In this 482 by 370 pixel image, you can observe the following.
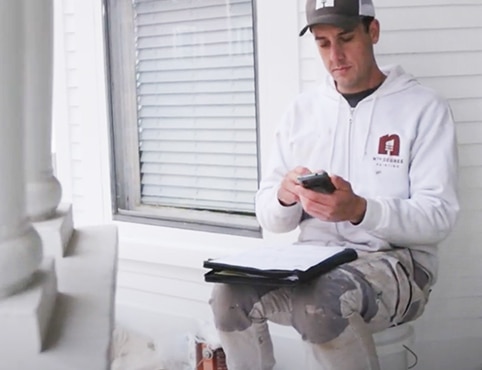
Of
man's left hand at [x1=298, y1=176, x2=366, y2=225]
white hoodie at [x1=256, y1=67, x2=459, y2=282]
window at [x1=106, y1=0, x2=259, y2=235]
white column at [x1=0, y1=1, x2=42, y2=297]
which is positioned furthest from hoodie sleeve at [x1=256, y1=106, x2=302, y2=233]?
white column at [x1=0, y1=1, x2=42, y2=297]

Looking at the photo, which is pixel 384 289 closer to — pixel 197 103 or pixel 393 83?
pixel 393 83

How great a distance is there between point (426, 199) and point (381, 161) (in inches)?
7.1

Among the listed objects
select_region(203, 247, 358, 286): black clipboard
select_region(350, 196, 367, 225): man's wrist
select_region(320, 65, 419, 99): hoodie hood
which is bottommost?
select_region(203, 247, 358, 286): black clipboard

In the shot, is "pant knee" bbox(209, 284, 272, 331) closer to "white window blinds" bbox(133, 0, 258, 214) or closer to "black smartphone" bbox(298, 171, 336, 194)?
"black smartphone" bbox(298, 171, 336, 194)

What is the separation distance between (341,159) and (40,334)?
3.82ft

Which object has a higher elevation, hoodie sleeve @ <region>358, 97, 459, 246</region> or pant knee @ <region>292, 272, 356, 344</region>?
hoodie sleeve @ <region>358, 97, 459, 246</region>

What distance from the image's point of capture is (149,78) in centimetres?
293

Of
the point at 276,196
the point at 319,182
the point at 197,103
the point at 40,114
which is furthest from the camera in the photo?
the point at 197,103

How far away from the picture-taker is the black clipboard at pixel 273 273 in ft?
5.21

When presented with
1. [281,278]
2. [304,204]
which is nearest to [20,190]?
[281,278]

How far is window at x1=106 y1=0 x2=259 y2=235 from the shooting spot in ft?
8.77

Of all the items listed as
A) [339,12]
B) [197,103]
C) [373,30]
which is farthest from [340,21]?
[197,103]

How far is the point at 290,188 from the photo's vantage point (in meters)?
1.79

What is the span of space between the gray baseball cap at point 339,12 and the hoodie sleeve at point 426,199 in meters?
0.33
